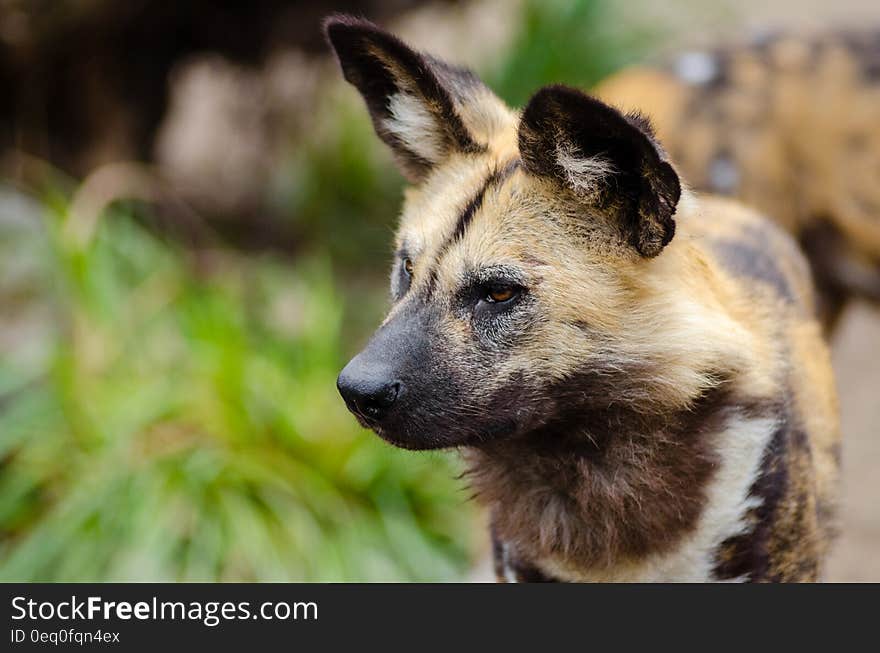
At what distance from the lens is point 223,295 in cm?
514

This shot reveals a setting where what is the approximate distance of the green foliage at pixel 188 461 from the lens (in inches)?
162

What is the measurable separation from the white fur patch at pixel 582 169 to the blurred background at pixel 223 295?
4.53ft

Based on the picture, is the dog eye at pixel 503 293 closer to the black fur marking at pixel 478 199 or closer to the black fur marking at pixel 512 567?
the black fur marking at pixel 478 199

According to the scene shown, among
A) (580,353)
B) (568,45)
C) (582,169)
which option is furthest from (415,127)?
(568,45)

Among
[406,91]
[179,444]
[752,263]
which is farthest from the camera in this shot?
[179,444]

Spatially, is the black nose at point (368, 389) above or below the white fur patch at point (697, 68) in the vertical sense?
below

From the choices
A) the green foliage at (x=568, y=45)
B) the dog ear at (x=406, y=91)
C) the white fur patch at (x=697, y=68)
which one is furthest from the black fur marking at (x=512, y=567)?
the green foliage at (x=568, y=45)

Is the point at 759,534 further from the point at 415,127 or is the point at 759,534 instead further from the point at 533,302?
the point at 415,127

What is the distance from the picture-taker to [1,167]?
6012 millimetres

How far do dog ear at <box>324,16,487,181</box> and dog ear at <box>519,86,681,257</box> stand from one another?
35cm

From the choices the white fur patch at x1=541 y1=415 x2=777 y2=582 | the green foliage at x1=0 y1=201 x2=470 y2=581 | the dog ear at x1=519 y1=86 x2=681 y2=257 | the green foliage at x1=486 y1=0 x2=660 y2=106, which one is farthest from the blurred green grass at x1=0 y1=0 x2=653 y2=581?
the green foliage at x1=486 y1=0 x2=660 y2=106

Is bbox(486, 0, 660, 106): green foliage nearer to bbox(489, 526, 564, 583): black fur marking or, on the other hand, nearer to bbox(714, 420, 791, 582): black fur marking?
bbox(489, 526, 564, 583): black fur marking

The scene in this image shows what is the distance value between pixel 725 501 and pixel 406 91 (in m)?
1.21

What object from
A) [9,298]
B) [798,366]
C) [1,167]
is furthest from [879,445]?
[1,167]
